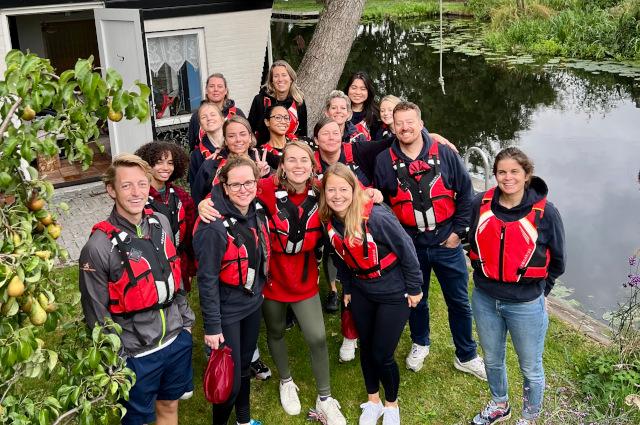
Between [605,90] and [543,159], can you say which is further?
[605,90]

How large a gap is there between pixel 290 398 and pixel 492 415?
1.33 metres

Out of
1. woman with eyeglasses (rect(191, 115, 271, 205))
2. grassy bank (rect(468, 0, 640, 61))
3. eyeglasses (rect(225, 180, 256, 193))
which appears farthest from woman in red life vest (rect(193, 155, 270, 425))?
grassy bank (rect(468, 0, 640, 61))

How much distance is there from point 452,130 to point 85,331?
11733mm

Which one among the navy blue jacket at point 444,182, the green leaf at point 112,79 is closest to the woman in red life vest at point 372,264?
the navy blue jacket at point 444,182

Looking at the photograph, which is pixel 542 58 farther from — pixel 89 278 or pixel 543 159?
pixel 89 278

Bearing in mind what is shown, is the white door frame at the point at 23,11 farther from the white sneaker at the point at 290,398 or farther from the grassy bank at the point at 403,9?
the grassy bank at the point at 403,9

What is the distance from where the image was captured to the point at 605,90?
16312mm

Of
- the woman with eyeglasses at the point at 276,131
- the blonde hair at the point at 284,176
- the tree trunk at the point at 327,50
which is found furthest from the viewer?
the tree trunk at the point at 327,50

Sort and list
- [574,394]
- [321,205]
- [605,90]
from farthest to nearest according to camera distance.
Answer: [605,90]
[574,394]
[321,205]

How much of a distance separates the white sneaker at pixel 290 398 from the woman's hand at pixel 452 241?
4.65 feet

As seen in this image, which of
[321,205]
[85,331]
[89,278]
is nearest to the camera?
[85,331]

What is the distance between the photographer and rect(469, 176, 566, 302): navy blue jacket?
3.64 meters

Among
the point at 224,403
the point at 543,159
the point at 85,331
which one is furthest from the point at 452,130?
the point at 85,331

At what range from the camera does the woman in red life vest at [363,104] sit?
545cm
